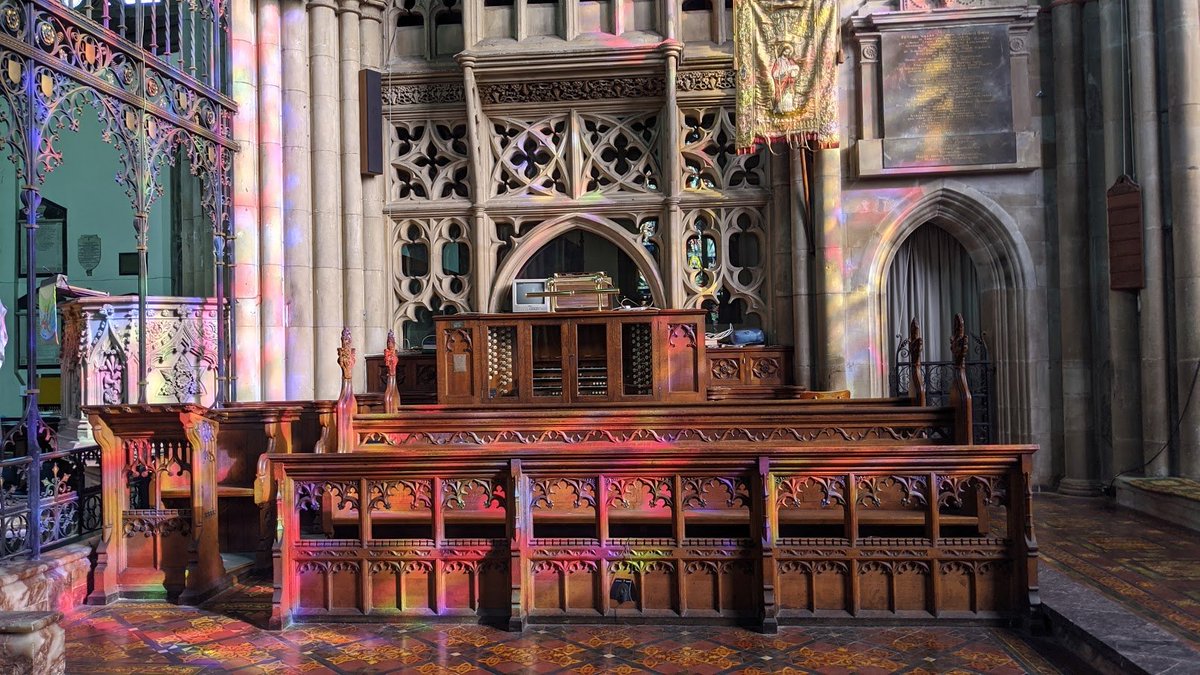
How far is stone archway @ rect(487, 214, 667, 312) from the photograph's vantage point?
31.9 ft

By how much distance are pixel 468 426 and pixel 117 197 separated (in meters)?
8.56

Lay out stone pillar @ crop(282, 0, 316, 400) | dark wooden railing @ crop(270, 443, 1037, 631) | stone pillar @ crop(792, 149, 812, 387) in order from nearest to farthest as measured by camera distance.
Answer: dark wooden railing @ crop(270, 443, 1037, 631)
stone pillar @ crop(282, 0, 316, 400)
stone pillar @ crop(792, 149, 812, 387)

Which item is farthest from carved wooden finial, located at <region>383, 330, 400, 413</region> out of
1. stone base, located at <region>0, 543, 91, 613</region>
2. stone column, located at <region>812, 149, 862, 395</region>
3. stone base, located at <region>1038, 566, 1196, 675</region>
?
stone column, located at <region>812, 149, 862, 395</region>

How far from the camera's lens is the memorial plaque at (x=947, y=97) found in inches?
344

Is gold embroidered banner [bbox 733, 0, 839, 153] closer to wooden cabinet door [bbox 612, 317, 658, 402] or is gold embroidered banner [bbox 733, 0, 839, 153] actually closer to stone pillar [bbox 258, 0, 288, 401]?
wooden cabinet door [bbox 612, 317, 658, 402]

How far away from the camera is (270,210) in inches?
332

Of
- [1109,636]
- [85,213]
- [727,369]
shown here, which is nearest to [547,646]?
[1109,636]

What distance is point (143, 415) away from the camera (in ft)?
16.0

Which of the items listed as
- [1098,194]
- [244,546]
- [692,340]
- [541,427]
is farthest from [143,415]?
[1098,194]

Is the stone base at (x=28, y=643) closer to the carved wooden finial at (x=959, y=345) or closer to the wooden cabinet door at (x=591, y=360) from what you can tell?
the carved wooden finial at (x=959, y=345)

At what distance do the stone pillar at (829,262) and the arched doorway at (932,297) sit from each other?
1.54m

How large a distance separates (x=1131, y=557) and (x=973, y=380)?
14.7ft

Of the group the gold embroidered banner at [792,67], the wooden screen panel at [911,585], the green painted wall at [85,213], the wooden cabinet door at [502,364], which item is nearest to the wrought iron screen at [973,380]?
the gold embroidered banner at [792,67]

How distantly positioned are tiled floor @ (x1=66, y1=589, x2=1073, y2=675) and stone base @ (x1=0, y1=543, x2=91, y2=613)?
0.96 feet
